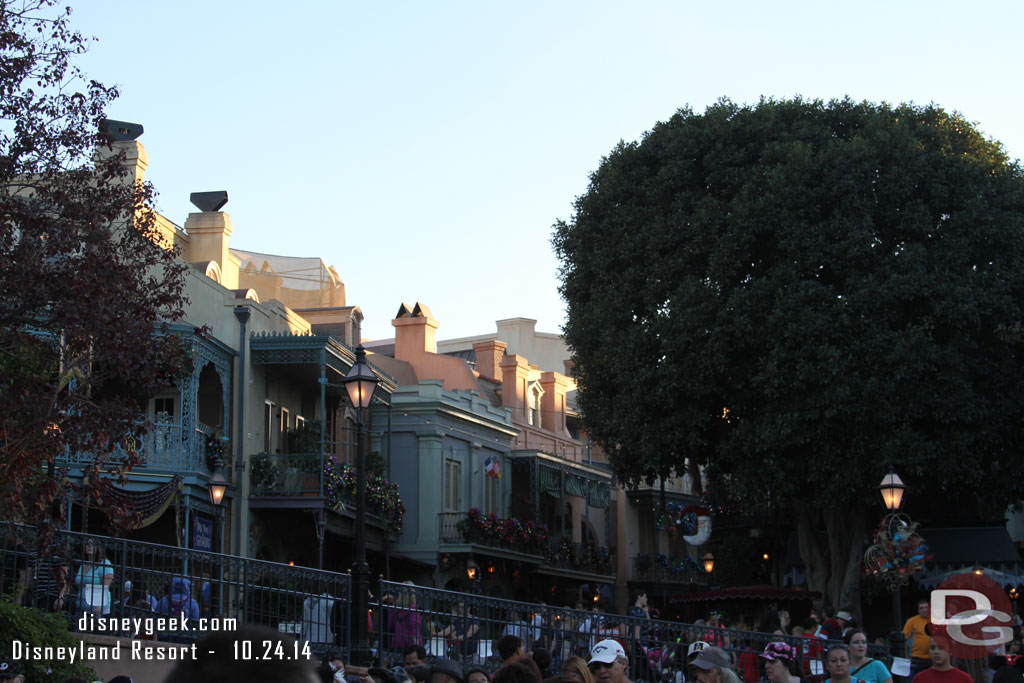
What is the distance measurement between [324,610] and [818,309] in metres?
15.2

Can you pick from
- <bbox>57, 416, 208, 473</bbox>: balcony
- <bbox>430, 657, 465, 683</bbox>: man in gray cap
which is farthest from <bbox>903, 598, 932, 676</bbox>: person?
<bbox>57, 416, 208, 473</bbox>: balcony

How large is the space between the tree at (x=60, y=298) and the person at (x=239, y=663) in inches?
362

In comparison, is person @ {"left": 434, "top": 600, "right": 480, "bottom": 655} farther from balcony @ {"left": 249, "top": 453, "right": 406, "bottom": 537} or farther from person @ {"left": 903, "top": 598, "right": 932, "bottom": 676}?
balcony @ {"left": 249, "top": 453, "right": 406, "bottom": 537}

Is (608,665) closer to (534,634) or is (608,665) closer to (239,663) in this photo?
(239,663)

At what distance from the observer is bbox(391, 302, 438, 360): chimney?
44344mm

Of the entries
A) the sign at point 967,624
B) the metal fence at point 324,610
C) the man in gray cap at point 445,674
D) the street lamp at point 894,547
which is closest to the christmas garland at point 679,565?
the street lamp at point 894,547

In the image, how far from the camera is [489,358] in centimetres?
4875

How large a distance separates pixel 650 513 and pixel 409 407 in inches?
808

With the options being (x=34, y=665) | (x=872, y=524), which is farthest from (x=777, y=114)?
(x=34, y=665)

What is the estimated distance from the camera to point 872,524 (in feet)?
100.0

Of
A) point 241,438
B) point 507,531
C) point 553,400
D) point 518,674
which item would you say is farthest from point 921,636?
point 553,400

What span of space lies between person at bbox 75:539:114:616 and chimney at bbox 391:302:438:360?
3054 centimetres

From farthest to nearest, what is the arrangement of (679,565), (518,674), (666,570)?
(666,570) < (679,565) < (518,674)

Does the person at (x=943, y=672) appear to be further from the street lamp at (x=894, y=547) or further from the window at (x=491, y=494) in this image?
the window at (x=491, y=494)
